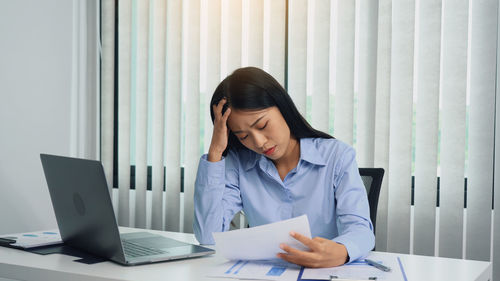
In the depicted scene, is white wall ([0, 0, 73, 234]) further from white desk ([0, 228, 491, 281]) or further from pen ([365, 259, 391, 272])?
pen ([365, 259, 391, 272])

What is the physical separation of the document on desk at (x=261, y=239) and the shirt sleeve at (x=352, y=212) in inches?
6.0

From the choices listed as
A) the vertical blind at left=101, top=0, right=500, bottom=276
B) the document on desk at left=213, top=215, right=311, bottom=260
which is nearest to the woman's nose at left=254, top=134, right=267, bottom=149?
the document on desk at left=213, top=215, right=311, bottom=260

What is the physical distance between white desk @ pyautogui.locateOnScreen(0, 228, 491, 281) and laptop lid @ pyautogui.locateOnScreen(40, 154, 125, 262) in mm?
56

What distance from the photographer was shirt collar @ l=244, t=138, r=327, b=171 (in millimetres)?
1523

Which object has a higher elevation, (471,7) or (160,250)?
(471,7)

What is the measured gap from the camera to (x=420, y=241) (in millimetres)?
2396

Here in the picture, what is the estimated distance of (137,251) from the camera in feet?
4.17

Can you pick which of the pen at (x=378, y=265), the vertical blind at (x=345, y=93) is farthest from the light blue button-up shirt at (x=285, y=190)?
the vertical blind at (x=345, y=93)

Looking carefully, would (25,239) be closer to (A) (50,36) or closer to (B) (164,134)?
(B) (164,134)

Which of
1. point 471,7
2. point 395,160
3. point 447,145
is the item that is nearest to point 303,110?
point 395,160

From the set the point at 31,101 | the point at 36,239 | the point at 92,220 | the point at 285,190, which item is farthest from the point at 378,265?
the point at 31,101

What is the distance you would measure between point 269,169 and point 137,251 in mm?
488

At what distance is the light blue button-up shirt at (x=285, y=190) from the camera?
1.50m

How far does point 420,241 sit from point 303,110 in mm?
891
